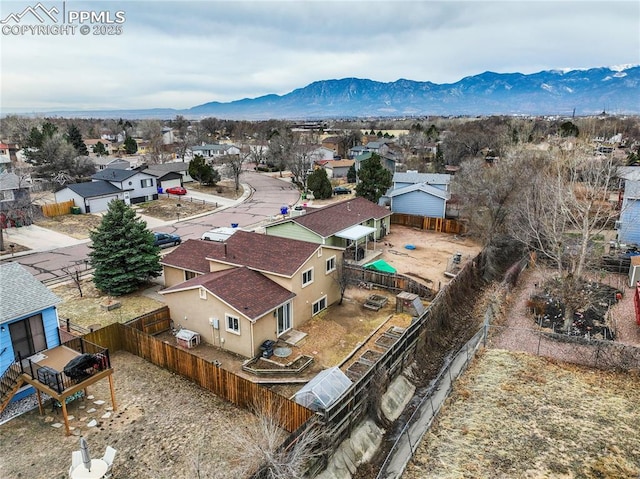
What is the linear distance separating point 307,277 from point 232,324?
4550 millimetres

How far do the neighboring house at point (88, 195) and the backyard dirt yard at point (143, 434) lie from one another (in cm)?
3323

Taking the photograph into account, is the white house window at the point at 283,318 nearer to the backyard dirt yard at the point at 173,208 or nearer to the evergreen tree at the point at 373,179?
the evergreen tree at the point at 373,179

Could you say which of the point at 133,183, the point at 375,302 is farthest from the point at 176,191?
the point at 375,302

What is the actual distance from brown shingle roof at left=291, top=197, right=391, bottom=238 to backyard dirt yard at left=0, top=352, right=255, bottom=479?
49.8 feet

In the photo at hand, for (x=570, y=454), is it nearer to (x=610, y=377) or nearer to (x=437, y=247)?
(x=610, y=377)

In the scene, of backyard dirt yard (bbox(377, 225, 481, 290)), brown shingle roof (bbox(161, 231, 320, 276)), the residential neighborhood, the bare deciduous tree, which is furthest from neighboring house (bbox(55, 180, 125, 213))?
the bare deciduous tree

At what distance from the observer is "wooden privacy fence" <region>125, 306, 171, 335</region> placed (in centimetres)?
1937

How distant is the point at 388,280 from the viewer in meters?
25.7

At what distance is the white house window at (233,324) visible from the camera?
18.1 meters

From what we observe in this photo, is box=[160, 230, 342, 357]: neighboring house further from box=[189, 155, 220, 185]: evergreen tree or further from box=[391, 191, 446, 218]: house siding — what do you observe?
box=[189, 155, 220, 185]: evergreen tree

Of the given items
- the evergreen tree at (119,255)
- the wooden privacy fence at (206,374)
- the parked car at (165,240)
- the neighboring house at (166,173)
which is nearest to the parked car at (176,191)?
the neighboring house at (166,173)

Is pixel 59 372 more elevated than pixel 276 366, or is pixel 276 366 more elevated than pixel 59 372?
pixel 59 372

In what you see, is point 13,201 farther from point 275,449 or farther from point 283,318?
point 275,449

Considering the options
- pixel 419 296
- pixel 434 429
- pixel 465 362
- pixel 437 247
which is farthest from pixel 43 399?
pixel 437 247
